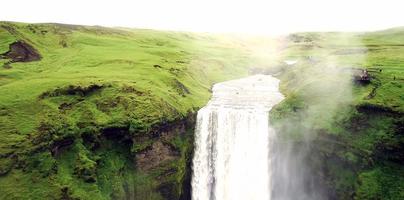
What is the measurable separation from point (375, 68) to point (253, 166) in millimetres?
28170

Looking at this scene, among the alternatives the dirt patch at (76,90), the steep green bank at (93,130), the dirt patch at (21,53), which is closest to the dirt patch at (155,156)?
the steep green bank at (93,130)

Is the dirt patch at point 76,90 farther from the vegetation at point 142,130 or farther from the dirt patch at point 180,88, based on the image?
the dirt patch at point 180,88

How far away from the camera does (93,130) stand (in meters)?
51.1

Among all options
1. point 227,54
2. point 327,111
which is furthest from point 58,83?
point 227,54

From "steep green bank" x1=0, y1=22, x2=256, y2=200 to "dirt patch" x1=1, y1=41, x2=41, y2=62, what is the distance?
0.32m

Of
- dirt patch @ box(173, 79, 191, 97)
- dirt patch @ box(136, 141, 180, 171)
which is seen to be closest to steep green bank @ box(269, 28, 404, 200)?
dirt patch @ box(136, 141, 180, 171)

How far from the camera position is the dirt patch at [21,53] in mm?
74375

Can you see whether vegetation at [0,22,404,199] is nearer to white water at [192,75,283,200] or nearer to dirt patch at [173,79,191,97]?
dirt patch at [173,79,191,97]

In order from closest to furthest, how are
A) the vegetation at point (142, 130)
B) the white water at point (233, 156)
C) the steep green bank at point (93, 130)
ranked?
the steep green bank at point (93, 130) → the vegetation at point (142, 130) → the white water at point (233, 156)

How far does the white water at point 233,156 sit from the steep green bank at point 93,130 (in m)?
1.99

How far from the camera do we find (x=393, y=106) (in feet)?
174

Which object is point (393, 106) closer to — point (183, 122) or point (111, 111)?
point (183, 122)

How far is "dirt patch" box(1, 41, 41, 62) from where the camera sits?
7438 cm

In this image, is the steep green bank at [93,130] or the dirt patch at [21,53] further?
the dirt patch at [21,53]
